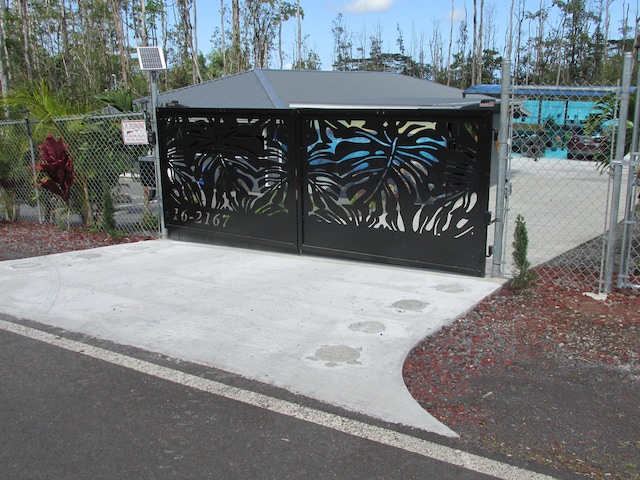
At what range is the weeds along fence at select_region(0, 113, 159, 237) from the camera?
9383mm

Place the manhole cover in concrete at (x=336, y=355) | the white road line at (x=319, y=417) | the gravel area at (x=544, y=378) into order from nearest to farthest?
the white road line at (x=319, y=417) < the gravel area at (x=544, y=378) < the manhole cover in concrete at (x=336, y=355)

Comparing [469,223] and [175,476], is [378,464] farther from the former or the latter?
[469,223]

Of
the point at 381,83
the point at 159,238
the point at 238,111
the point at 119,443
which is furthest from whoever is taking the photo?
the point at 381,83

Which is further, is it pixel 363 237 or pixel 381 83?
pixel 381 83

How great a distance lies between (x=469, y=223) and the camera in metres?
6.35

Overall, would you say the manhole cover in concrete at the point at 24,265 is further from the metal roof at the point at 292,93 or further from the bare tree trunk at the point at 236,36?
the bare tree trunk at the point at 236,36

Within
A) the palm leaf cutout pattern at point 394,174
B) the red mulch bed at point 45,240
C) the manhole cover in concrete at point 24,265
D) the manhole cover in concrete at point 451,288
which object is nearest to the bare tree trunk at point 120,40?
the red mulch bed at point 45,240

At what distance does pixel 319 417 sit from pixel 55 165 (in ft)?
25.7

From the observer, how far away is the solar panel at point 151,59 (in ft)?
27.5

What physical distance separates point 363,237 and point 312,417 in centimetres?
387

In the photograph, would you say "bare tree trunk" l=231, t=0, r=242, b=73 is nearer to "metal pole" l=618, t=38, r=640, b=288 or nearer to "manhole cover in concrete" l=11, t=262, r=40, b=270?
"manhole cover in concrete" l=11, t=262, r=40, b=270

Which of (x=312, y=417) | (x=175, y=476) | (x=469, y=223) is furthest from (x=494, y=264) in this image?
(x=175, y=476)

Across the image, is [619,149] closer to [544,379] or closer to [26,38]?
[544,379]

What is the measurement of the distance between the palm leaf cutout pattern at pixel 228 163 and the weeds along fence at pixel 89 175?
791 millimetres
